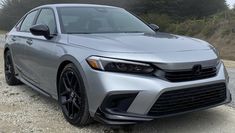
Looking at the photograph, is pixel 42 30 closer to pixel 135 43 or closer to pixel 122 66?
pixel 135 43

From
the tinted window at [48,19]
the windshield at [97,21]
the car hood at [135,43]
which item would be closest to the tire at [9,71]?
the tinted window at [48,19]

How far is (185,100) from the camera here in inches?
177

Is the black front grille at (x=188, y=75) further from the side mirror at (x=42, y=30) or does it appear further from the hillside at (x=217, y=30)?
the hillside at (x=217, y=30)

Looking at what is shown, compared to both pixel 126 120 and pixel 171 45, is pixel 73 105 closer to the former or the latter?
pixel 126 120

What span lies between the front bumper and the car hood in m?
0.34

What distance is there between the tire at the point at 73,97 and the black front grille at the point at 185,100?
85 centimetres

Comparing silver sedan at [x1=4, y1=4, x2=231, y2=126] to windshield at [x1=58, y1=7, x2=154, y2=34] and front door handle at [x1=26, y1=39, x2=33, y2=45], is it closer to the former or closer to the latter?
windshield at [x1=58, y1=7, x2=154, y2=34]

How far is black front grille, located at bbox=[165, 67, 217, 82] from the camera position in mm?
4414

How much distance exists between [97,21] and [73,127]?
1.69m

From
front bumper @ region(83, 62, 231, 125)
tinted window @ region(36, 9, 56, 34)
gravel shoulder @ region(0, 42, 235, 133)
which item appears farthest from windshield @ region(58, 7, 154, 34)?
front bumper @ region(83, 62, 231, 125)

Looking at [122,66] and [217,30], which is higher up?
[122,66]

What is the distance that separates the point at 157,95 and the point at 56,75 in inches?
64.4

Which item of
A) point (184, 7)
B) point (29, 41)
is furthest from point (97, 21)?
point (184, 7)

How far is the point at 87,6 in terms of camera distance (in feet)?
21.0
